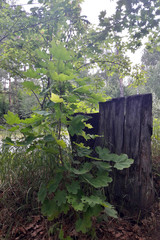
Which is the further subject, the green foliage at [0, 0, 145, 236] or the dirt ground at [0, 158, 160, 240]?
Answer: the dirt ground at [0, 158, 160, 240]

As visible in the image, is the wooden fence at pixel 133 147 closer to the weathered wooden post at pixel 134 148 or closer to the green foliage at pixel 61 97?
the weathered wooden post at pixel 134 148

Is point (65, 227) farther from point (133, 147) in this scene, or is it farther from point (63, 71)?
point (63, 71)

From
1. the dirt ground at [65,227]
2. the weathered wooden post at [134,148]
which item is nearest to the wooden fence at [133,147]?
the weathered wooden post at [134,148]

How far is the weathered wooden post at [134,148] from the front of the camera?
5.92 feet

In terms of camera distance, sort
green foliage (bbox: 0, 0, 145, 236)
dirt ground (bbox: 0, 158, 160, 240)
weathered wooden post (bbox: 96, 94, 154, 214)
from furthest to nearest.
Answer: weathered wooden post (bbox: 96, 94, 154, 214)
dirt ground (bbox: 0, 158, 160, 240)
green foliage (bbox: 0, 0, 145, 236)

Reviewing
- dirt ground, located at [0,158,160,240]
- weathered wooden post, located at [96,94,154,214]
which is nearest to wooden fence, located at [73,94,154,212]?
weathered wooden post, located at [96,94,154,214]

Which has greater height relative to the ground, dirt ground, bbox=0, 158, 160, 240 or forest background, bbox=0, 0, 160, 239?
forest background, bbox=0, 0, 160, 239

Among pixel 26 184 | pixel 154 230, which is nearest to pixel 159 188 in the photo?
pixel 154 230

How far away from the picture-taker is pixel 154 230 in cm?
163

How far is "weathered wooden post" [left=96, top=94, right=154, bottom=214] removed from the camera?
71.1 inches

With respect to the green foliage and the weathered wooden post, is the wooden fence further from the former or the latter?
the green foliage

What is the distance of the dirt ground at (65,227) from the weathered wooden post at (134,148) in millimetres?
151

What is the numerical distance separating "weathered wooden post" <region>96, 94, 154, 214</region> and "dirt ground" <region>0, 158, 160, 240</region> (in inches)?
5.9

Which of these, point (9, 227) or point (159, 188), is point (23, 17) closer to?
point (9, 227)
